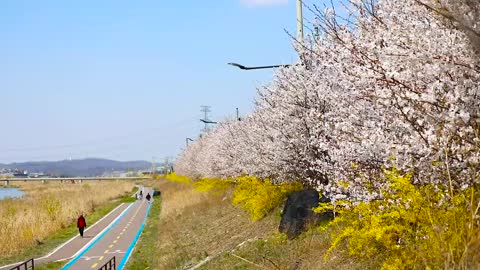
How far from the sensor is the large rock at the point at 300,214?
15773mm

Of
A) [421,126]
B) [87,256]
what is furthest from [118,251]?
[421,126]

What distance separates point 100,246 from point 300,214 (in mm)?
21315

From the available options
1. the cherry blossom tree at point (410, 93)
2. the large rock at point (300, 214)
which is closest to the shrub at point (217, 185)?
the large rock at point (300, 214)

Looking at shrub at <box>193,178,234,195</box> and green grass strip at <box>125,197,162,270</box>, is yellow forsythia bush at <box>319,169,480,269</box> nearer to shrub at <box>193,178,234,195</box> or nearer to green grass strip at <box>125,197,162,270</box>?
green grass strip at <box>125,197,162,270</box>

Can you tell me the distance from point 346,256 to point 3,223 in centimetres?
3327

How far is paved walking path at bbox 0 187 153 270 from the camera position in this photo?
92.7 feet

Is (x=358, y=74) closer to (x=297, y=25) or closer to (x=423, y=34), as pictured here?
(x=423, y=34)

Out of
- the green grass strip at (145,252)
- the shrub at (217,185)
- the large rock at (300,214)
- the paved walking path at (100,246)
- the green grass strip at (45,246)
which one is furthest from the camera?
the shrub at (217,185)

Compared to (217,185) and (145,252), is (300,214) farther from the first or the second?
(217,185)

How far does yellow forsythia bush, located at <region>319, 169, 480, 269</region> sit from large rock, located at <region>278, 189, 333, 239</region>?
637 centimetres

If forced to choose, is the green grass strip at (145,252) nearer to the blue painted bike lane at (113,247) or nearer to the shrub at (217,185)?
the blue painted bike lane at (113,247)

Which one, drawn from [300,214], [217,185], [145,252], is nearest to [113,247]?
[145,252]

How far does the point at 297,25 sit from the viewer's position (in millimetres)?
15656

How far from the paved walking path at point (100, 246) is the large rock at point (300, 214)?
41.5 feet
